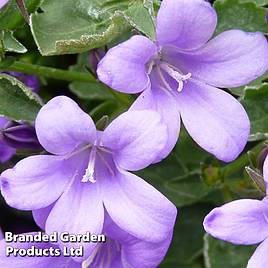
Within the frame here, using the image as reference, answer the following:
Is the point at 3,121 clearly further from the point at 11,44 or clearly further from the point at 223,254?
the point at 223,254

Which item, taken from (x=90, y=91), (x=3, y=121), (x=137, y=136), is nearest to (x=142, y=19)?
(x=137, y=136)

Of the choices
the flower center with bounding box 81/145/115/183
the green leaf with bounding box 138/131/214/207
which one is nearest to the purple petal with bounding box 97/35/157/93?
the flower center with bounding box 81/145/115/183

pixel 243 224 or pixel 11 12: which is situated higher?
pixel 11 12

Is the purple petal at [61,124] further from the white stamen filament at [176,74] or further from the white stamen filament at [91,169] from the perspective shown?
the white stamen filament at [176,74]

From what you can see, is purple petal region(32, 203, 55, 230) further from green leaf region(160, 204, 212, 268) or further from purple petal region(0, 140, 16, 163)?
green leaf region(160, 204, 212, 268)

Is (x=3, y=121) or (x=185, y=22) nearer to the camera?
(x=185, y=22)

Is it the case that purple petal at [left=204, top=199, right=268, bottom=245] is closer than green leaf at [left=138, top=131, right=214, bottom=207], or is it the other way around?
purple petal at [left=204, top=199, right=268, bottom=245]

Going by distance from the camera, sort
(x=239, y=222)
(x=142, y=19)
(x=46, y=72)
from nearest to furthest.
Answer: (x=239, y=222) → (x=142, y=19) → (x=46, y=72)

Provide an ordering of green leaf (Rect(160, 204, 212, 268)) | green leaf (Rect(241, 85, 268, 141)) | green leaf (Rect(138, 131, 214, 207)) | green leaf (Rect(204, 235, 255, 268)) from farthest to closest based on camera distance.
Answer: green leaf (Rect(160, 204, 212, 268)), green leaf (Rect(138, 131, 214, 207)), green leaf (Rect(204, 235, 255, 268)), green leaf (Rect(241, 85, 268, 141))

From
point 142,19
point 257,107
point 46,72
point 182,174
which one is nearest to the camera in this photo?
point 142,19
